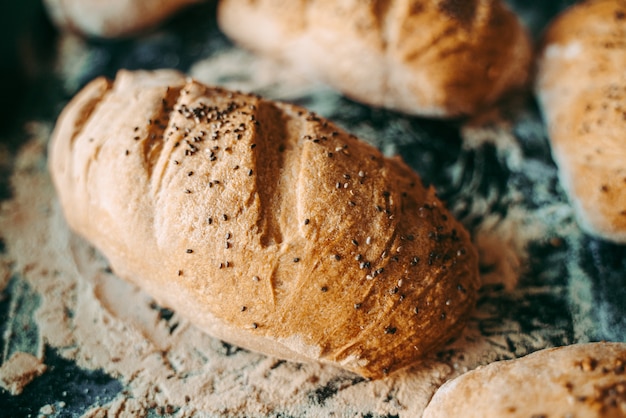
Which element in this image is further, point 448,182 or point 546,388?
point 448,182

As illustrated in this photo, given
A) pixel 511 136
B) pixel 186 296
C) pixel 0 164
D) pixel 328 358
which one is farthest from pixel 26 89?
pixel 511 136

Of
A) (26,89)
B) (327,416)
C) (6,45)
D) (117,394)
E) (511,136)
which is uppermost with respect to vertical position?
(511,136)

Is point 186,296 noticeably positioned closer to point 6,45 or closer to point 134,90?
point 134,90

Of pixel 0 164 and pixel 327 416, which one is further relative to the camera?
pixel 0 164

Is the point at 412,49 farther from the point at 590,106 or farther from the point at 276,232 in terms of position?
the point at 276,232

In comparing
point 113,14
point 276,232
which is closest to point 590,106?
point 276,232

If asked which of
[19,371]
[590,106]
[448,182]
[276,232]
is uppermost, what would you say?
[590,106]

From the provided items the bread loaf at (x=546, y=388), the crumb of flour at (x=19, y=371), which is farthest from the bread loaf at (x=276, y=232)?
the crumb of flour at (x=19, y=371)
